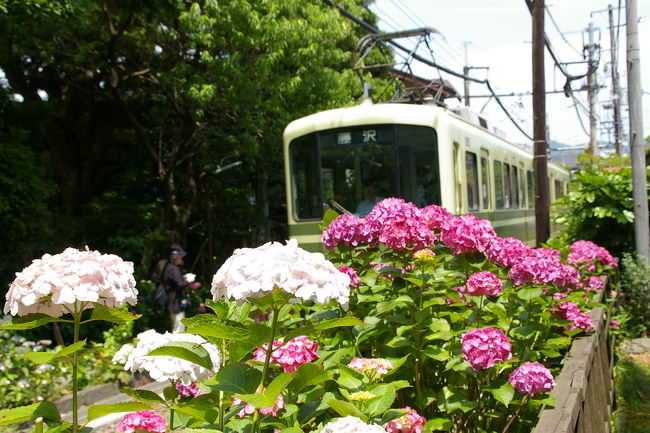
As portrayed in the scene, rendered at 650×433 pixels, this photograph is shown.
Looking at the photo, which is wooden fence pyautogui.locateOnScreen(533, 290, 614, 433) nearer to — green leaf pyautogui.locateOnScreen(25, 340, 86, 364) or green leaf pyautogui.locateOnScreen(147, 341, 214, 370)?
green leaf pyautogui.locateOnScreen(147, 341, 214, 370)

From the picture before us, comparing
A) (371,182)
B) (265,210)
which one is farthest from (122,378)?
(265,210)

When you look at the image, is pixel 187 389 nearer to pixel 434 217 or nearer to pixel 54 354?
pixel 54 354

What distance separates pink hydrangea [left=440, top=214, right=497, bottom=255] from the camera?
320 centimetres

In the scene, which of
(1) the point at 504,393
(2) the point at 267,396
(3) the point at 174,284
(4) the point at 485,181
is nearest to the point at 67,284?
(2) the point at 267,396

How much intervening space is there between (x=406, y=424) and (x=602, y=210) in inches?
364

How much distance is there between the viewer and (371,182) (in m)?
10.2

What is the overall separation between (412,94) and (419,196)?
3248 millimetres

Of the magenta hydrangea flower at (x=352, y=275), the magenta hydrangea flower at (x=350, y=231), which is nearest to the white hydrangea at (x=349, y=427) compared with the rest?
the magenta hydrangea flower at (x=352, y=275)

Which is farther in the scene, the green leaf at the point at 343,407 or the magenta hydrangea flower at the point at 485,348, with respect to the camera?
the magenta hydrangea flower at the point at 485,348

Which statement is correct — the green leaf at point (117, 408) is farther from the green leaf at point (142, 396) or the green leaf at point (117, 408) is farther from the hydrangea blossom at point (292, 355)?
the hydrangea blossom at point (292, 355)

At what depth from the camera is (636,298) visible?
31.1 ft

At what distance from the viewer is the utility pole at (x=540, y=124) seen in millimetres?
10992

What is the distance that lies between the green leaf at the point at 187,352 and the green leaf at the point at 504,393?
141 cm

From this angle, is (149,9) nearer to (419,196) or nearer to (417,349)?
(419,196)
